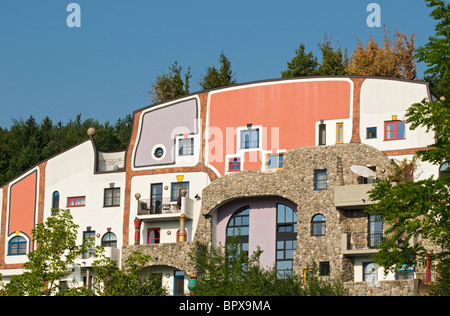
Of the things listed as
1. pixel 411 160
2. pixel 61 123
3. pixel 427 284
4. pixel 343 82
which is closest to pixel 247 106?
pixel 343 82

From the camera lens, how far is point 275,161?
48.7m

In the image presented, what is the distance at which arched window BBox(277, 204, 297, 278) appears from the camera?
4672 cm

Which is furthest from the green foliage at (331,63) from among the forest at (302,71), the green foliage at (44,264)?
the green foliage at (44,264)

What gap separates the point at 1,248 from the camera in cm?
5388

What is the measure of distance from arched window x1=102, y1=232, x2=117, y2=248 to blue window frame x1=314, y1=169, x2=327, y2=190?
39.0ft

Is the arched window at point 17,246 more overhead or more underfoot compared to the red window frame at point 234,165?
more underfoot

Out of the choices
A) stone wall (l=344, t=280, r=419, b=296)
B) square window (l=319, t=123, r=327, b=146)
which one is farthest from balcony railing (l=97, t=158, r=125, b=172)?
stone wall (l=344, t=280, r=419, b=296)

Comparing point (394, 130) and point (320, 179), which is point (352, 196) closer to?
point (320, 179)

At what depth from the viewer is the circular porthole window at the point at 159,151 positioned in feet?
169

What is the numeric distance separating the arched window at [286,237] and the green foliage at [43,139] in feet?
79.4

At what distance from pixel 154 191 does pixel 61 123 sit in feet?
123

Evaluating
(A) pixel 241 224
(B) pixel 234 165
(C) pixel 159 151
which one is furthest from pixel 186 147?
(A) pixel 241 224

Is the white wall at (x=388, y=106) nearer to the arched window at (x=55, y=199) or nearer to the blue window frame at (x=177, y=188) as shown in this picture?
the blue window frame at (x=177, y=188)

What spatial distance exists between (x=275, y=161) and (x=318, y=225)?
4683 mm
